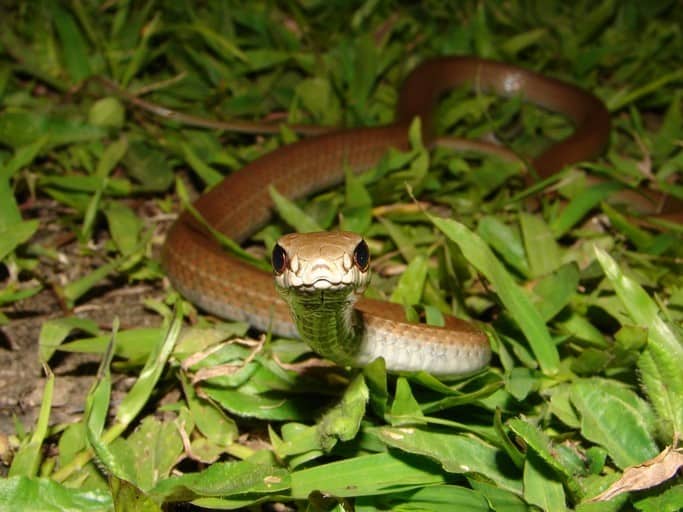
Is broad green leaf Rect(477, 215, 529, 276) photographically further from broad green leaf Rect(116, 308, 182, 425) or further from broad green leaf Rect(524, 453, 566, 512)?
broad green leaf Rect(116, 308, 182, 425)

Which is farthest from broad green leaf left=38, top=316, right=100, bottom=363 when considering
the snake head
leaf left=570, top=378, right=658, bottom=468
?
leaf left=570, top=378, right=658, bottom=468

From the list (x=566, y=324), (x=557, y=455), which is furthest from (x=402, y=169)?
(x=557, y=455)

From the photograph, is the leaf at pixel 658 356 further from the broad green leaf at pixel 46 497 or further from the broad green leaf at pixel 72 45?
the broad green leaf at pixel 72 45

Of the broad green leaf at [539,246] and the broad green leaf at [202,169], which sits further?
the broad green leaf at [202,169]

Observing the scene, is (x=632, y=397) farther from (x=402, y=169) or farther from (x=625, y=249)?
(x=402, y=169)

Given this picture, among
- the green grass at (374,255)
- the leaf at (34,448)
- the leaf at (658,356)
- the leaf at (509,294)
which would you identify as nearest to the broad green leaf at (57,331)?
the green grass at (374,255)

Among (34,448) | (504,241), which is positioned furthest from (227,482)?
(504,241)

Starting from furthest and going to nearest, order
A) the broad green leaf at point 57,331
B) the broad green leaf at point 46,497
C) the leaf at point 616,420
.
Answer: the broad green leaf at point 57,331 < the leaf at point 616,420 < the broad green leaf at point 46,497
